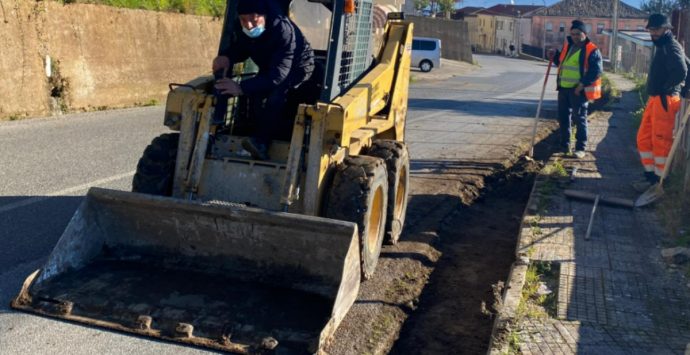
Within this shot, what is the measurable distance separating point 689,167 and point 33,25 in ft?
38.4

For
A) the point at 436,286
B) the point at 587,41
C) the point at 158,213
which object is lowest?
the point at 436,286

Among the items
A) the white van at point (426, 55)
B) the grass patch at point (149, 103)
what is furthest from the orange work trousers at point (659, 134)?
the white van at point (426, 55)

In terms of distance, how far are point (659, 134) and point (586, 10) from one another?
8531 centimetres

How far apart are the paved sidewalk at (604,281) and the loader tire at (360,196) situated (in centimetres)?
129

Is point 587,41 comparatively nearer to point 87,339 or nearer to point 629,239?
point 629,239

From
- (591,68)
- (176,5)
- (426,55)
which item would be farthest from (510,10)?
(591,68)

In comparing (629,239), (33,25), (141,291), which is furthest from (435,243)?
(33,25)

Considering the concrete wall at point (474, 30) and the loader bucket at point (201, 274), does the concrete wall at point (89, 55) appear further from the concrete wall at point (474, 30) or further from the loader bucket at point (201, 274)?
the concrete wall at point (474, 30)

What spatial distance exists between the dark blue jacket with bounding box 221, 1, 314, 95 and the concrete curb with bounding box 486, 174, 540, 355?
2.29 meters

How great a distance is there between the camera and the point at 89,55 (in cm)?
1703

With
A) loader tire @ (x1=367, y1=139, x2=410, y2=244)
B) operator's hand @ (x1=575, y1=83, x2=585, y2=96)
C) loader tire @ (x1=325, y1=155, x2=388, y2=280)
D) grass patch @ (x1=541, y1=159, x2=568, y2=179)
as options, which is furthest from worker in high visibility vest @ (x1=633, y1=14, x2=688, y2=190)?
loader tire @ (x1=325, y1=155, x2=388, y2=280)

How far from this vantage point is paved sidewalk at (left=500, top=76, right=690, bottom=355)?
552cm

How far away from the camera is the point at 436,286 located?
6.95m

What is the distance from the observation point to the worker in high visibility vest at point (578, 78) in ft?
41.3
